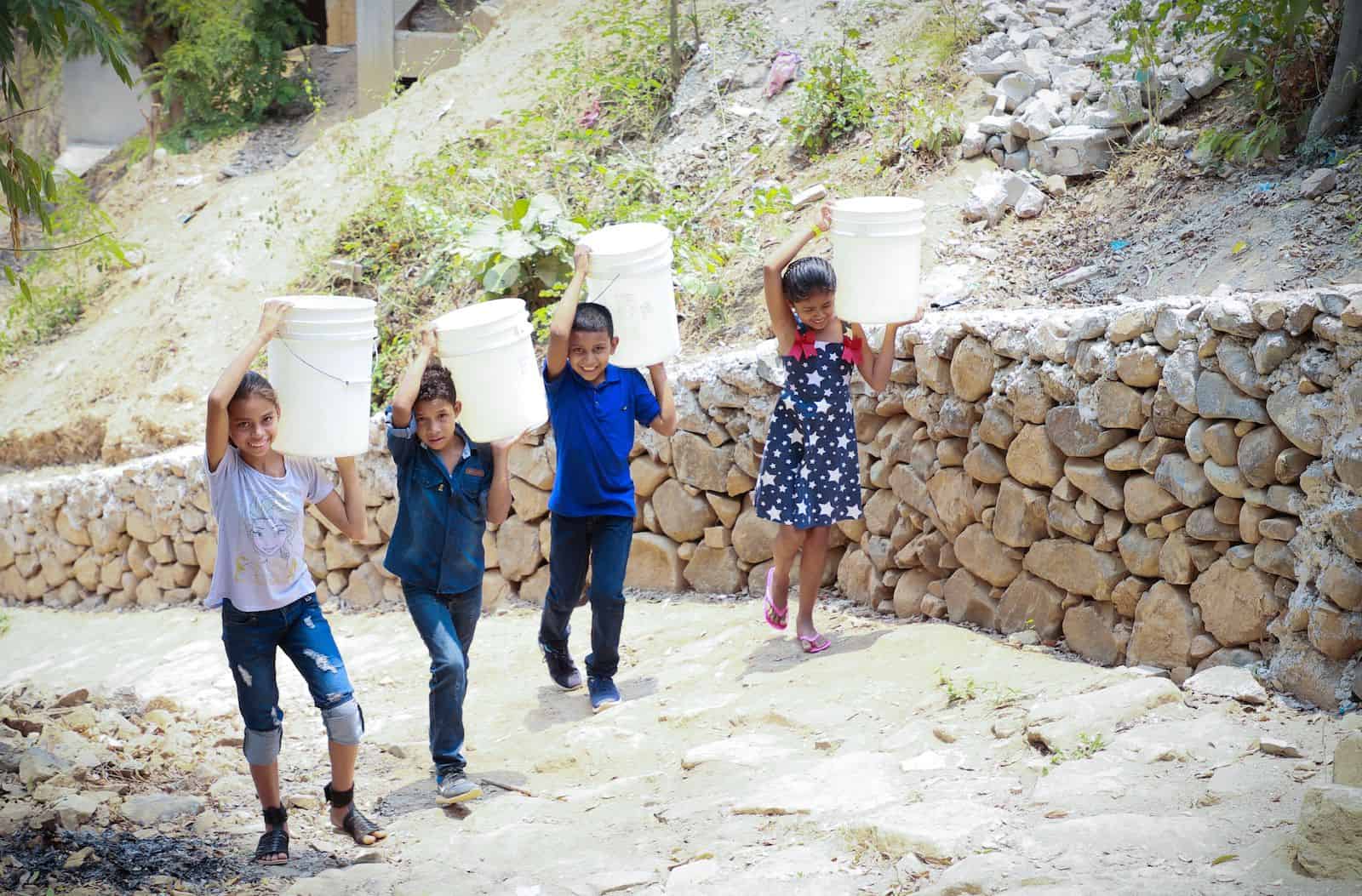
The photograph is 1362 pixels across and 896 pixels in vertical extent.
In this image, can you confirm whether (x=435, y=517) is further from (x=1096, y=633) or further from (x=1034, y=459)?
(x=1096, y=633)

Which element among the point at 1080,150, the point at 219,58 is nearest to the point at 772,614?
the point at 1080,150

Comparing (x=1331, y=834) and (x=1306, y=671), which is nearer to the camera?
(x=1331, y=834)

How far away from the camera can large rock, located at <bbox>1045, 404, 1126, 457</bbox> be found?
13.5 ft

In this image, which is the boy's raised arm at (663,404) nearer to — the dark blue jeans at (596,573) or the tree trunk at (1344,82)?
the dark blue jeans at (596,573)

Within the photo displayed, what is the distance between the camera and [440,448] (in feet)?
12.3

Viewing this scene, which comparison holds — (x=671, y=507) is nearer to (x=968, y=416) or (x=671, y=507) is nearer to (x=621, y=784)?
(x=968, y=416)

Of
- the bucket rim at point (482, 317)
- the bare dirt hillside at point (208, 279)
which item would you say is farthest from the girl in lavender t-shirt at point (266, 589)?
the bare dirt hillside at point (208, 279)

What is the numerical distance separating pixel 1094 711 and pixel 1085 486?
1034 millimetres

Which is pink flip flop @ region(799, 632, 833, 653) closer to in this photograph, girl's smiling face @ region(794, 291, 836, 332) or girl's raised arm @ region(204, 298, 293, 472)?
girl's smiling face @ region(794, 291, 836, 332)

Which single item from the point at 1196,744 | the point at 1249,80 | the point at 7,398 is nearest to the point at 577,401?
the point at 1196,744

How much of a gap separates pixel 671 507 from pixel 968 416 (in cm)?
164

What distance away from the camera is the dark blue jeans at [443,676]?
371 cm

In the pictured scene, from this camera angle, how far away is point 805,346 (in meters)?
4.43

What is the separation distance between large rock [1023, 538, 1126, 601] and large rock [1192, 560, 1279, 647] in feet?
1.04
